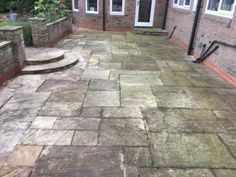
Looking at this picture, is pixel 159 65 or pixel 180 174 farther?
pixel 159 65

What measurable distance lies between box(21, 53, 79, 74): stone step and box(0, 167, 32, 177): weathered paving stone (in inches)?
114

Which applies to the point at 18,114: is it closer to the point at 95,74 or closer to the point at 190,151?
the point at 95,74

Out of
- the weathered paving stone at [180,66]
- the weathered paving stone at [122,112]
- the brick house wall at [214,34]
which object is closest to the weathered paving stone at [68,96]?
the weathered paving stone at [122,112]

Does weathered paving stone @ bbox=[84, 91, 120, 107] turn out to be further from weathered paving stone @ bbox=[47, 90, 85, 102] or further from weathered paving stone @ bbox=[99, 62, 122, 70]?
weathered paving stone @ bbox=[99, 62, 122, 70]

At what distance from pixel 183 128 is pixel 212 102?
112cm

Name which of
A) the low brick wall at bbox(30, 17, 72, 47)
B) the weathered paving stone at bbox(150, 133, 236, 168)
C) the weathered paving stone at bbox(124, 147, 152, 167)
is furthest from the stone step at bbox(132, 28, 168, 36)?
the weathered paving stone at bbox(124, 147, 152, 167)

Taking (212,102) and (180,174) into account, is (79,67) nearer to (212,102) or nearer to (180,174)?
(212,102)

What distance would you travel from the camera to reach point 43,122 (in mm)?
3160

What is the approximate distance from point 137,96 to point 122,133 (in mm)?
1214

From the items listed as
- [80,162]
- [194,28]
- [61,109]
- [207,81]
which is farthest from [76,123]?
[194,28]

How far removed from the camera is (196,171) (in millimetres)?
2373

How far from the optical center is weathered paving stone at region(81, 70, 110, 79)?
4.92 m

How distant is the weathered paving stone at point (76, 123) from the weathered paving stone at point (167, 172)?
36.3 inches

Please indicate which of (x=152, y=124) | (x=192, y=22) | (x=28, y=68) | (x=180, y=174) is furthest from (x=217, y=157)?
(x=192, y=22)
